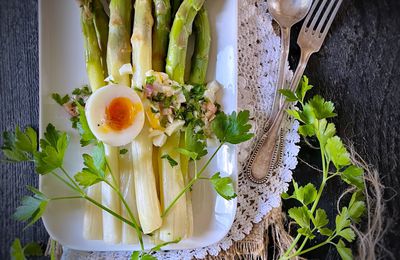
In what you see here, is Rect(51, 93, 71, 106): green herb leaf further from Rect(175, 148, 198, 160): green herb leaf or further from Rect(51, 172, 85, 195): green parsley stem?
Rect(175, 148, 198, 160): green herb leaf

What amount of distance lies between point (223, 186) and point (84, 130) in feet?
1.27

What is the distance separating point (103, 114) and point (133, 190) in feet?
0.73

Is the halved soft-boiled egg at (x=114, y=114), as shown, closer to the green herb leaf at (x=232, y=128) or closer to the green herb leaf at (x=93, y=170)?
the green herb leaf at (x=93, y=170)

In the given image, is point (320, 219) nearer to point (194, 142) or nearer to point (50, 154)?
point (194, 142)

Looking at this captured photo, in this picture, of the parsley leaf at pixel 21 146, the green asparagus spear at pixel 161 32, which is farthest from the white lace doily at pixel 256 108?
the parsley leaf at pixel 21 146

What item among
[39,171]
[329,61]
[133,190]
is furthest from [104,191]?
[329,61]

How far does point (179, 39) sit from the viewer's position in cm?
129

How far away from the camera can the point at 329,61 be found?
1.49 meters

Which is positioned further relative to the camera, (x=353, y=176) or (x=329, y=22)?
(x=329, y=22)

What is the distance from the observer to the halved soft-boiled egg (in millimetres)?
1219

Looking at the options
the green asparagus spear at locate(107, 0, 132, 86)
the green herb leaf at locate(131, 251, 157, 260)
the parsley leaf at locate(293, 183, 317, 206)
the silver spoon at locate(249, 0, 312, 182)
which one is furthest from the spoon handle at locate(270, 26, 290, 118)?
the green herb leaf at locate(131, 251, 157, 260)

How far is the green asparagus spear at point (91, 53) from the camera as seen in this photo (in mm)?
1291

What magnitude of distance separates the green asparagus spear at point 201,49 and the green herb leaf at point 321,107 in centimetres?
32

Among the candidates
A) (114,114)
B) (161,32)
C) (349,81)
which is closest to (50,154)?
(114,114)
